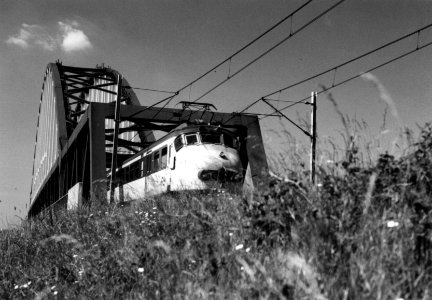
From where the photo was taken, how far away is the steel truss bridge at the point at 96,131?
2112cm

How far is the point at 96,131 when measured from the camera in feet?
71.7

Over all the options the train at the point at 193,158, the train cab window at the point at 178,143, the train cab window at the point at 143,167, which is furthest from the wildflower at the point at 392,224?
the train cab window at the point at 143,167

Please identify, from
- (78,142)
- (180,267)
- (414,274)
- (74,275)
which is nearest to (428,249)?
(414,274)

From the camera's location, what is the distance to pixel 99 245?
5898mm

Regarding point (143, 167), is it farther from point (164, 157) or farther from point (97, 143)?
point (97, 143)

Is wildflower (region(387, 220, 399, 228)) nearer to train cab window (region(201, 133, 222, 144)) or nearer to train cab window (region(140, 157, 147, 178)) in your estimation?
train cab window (region(201, 133, 222, 144))

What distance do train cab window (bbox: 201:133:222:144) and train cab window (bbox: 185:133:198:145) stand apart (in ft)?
0.83

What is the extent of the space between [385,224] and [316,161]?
0.90 meters

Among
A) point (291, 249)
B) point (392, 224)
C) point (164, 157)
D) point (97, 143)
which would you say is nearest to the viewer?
point (392, 224)

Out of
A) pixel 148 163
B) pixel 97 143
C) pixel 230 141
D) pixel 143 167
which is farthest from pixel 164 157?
pixel 97 143

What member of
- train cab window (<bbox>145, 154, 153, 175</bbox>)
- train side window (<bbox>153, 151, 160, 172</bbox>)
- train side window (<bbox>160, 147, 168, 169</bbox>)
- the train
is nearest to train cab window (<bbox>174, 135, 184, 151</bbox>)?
the train

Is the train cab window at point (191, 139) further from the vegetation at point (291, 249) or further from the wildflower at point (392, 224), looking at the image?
the wildflower at point (392, 224)

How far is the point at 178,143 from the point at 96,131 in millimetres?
5557

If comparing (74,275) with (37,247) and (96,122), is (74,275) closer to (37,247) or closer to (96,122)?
(37,247)
